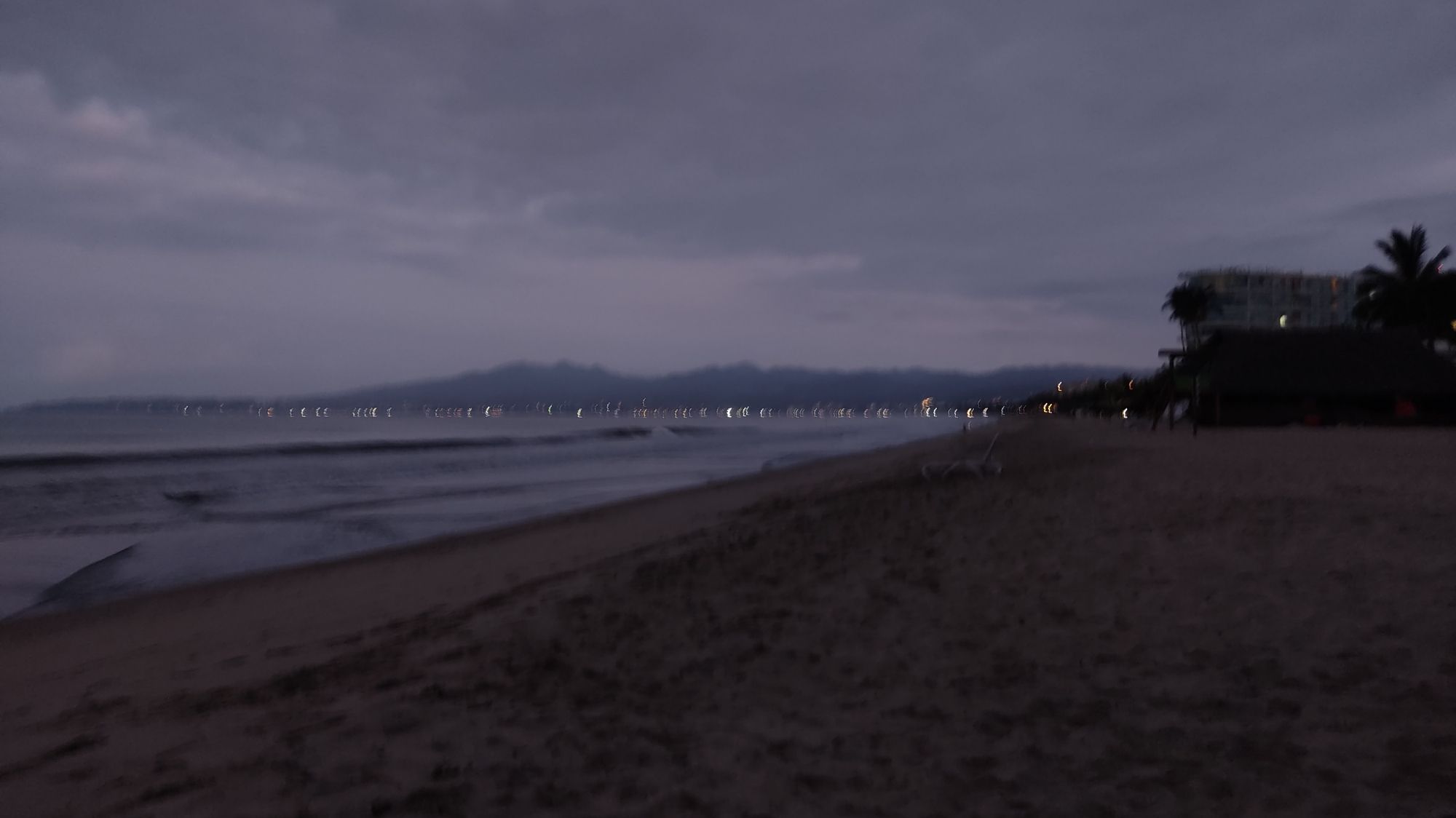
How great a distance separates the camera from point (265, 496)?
18.8 metres

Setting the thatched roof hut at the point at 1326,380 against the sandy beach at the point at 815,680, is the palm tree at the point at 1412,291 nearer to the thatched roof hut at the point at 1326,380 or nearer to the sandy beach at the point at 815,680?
the thatched roof hut at the point at 1326,380

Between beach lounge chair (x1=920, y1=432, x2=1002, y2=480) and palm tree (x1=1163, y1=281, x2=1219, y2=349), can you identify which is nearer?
beach lounge chair (x1=920, y1=432, x2=1002, y2=480)

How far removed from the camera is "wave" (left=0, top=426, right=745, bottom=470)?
29031mm

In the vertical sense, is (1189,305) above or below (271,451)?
above

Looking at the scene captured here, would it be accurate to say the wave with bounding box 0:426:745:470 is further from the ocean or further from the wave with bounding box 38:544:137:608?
the wave with bounding box 38:544:137:608

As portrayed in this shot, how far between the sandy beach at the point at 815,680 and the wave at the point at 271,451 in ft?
84.1

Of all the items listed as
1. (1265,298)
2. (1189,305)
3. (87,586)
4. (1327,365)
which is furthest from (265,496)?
(1265,298)

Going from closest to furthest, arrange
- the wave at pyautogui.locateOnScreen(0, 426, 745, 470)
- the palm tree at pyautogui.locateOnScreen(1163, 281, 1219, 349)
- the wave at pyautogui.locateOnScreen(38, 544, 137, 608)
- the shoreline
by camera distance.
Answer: the shoreline < the wave at pyautogui.locateOnScreen(38, 544, 137, 608) < the wave at pyautogui.locateOnScreen(0, 426, 745, 470) < the palm tree at pyautogui.locateOnScreen(1163, 281, 1219, 349)

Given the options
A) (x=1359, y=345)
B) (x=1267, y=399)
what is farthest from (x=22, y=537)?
(x=1359, y=345)

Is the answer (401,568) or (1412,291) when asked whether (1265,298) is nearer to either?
(1412,291)

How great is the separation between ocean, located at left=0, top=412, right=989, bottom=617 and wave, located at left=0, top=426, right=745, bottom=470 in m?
0.16

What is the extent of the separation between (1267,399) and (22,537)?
3060 cm

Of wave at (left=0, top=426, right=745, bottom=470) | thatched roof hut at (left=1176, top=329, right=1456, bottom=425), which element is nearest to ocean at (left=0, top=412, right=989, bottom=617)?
wave at (left=0, top=426, right=745, bottom=470)

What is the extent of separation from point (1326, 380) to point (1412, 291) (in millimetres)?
20794
